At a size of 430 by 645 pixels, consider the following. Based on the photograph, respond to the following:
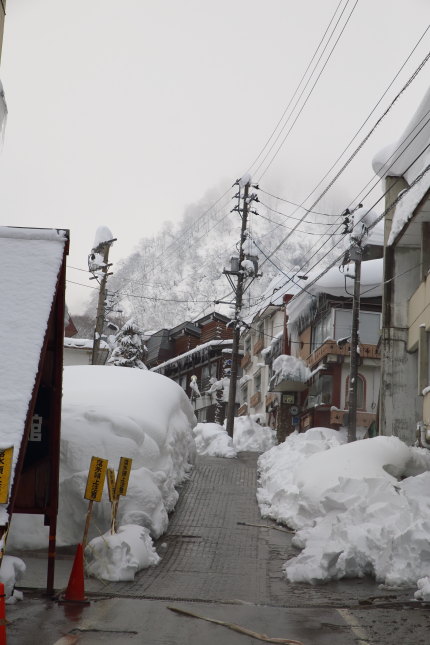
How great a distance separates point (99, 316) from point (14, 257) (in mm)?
23200

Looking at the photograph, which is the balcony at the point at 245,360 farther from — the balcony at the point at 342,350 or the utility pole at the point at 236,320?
the utility pole at the point at 236,320

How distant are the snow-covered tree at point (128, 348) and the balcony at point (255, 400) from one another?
13.0 m

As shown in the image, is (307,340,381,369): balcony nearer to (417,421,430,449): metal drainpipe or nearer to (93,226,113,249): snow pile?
(93,226,113,249): snow pile

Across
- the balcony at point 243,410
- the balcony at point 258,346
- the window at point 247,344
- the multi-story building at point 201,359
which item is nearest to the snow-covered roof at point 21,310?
the multi-story building at point 201,359

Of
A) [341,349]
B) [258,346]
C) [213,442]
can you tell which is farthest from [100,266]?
[258,346]

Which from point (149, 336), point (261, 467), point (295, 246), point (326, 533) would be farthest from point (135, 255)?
point (326, 533)

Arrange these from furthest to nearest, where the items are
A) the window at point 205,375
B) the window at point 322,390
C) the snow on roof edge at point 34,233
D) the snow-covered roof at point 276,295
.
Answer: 1. the window at point 205,375
2. the snow-covered roof at point 276,295
3. the window at point 322,390
4. the snow on roof edge at point 34,233

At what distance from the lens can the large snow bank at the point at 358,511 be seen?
12.1 meters

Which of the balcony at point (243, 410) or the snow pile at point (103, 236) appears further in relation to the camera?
the balcony at point (243, 410)

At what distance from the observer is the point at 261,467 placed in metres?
25.9

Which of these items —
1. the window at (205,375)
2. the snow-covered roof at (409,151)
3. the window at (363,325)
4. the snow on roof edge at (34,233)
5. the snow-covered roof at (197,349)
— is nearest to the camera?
the snow on roof edge at (34,233)

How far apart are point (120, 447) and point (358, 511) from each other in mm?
5074

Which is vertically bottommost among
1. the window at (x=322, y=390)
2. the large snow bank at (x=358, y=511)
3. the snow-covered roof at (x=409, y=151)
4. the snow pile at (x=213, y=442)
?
the large snow bank at (x=358, y=511)

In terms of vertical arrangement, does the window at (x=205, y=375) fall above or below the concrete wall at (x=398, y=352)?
above
